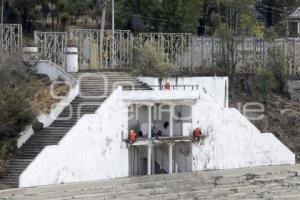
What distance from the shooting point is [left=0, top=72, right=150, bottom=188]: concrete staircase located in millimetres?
31875

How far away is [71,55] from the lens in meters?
37.2

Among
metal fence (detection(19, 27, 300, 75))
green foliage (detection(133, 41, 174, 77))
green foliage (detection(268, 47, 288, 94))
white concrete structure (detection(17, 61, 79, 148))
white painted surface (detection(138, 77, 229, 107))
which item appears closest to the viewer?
white concrete structure (detection(17, 61, 79, 148))

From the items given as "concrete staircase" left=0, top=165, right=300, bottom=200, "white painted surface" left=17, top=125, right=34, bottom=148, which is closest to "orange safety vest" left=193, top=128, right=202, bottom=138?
"concrete staircase" left=0, top=165, right=300, bottom=200

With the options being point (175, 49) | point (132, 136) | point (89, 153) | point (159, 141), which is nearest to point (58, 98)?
point (89, 153)

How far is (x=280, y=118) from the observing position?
4188cm

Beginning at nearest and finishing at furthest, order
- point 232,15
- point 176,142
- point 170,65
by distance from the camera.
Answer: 1. point 176,142
2. point 170,65
3. point 232,15

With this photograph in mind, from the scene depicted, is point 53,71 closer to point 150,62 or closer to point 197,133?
point 150,62

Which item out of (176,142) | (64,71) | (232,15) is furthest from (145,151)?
(232,15)

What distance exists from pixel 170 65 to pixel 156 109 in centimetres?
439

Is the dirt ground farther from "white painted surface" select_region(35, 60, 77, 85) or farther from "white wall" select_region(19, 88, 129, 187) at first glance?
"white painted surface" select_region(35, 60, 77, 85)

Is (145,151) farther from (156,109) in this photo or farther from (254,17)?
(254,17)

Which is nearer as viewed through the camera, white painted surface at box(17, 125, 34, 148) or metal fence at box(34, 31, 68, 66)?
white painted surface at box(17, 125, 34, 148)

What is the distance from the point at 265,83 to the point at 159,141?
938 cm

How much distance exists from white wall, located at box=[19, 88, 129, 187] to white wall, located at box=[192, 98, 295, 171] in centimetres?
Result: 319
